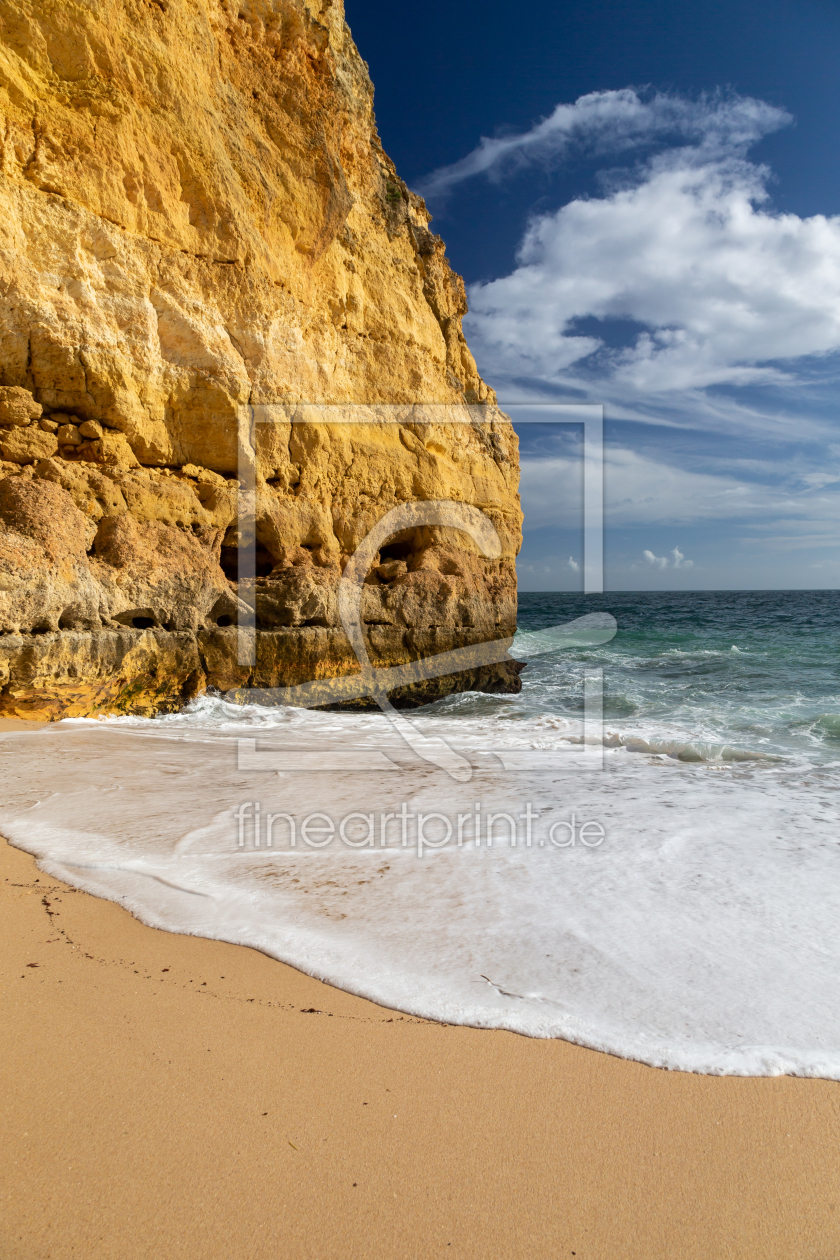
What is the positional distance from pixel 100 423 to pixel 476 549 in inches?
256

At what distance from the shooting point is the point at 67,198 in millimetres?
6941

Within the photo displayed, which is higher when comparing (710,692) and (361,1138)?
(710,692)

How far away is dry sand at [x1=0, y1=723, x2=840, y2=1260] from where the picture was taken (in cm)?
131

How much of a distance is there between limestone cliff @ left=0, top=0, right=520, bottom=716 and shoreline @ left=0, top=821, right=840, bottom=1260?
5.21 metres

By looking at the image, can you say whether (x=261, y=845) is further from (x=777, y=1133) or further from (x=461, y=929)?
(x=777, y=1133)

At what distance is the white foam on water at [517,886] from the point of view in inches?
79.4

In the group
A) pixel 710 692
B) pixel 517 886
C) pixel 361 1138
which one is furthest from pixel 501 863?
pixel 710 692

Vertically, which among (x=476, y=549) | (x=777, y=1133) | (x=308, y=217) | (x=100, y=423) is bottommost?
(x=777, y=1133)

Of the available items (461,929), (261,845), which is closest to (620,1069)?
(461,929)

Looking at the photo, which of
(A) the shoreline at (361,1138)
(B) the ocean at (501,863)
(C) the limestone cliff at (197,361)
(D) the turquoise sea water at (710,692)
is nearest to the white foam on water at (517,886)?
(B) the ocean at (501,863)

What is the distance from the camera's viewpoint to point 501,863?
126 inches

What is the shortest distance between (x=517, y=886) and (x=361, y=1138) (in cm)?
152

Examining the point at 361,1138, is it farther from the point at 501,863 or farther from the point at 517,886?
the point at 501,863

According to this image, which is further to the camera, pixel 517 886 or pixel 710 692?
pixel 710 692
